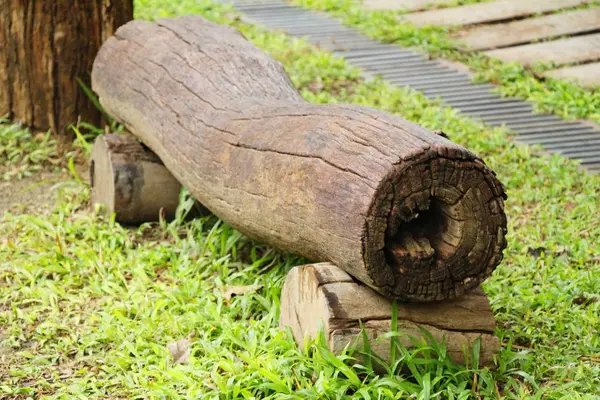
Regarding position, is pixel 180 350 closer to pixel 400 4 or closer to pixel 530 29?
pixel 530 29

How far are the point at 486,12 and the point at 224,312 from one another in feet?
17.8

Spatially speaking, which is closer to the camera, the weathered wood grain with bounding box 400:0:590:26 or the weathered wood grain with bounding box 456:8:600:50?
the weathered wood grain with bounding box 456:8:600:50

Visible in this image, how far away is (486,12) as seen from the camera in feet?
29.4

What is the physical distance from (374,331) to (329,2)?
6.44 m

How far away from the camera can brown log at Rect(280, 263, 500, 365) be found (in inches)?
143

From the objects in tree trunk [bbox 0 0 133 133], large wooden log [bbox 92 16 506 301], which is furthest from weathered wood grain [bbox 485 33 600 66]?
large wooden log [bbox 92 16 506 301]

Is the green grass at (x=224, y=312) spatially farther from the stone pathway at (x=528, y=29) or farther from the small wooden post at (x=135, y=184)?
the stone pathway at (x=528, y=29)

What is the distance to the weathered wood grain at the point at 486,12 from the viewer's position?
8.85m

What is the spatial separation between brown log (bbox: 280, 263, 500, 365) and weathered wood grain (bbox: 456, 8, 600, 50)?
15.8 feet

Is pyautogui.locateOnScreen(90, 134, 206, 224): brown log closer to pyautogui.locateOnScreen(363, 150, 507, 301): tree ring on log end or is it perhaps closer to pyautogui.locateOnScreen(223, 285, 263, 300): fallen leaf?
pyautogui.locateOnScreen(223, 285, 263, 300): fallen leaf

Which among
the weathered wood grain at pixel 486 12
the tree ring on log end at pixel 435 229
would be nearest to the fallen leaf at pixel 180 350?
the tree ring on log end at pixel 435 229

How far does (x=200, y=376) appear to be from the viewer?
3.79 metres

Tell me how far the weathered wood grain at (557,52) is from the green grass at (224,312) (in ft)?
6.34

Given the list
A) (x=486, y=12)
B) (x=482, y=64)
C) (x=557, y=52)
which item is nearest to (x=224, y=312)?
(x=482, y=64)
